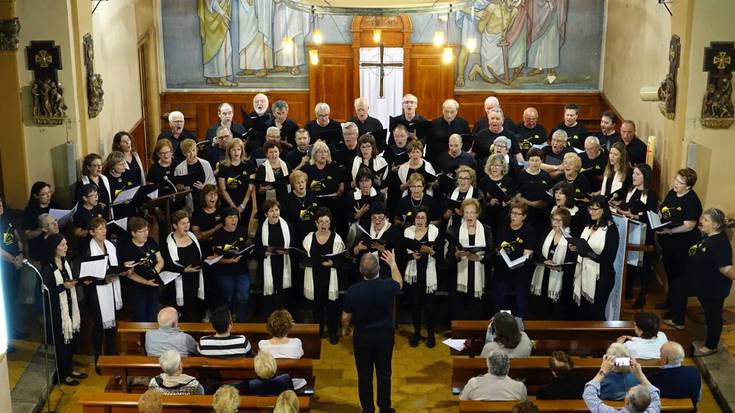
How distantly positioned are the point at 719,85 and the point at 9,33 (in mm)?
8006

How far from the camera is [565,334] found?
9.23m

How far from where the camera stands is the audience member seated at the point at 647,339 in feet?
26.3

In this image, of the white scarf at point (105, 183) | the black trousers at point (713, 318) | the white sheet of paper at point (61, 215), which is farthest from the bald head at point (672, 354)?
the white scarf at point (105, 183)

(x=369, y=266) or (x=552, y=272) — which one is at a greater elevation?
(x=369, y=266)

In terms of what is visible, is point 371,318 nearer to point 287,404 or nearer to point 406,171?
point 287,404

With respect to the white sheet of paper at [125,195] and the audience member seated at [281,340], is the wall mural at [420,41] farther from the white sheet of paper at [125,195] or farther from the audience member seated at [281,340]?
the audience member seated at [281,340]

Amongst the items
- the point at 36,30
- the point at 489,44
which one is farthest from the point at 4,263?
the point at 489,44

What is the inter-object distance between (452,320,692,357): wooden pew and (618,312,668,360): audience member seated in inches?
40.6

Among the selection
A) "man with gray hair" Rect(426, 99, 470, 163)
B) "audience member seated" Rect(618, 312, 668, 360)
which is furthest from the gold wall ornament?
"audience member seated" Rect(618, 312, 668, 360)

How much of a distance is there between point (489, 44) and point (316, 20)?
9.60 ft

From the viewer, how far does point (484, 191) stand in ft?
35.5

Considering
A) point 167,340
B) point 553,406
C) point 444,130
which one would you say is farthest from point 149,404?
point 444,130

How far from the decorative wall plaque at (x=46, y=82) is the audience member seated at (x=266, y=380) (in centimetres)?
505

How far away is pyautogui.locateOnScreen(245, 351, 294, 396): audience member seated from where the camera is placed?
741cm
